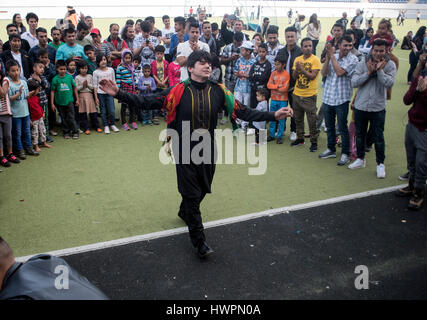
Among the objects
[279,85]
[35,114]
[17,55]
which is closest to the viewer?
[35,114]

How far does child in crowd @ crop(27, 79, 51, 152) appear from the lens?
755 cm

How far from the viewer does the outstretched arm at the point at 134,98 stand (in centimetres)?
415

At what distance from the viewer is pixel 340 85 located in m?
7.20

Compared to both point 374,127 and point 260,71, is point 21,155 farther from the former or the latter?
point 374,127

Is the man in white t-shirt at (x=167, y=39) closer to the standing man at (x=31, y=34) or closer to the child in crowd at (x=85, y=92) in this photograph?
the child in crowd at (x=85, y=92)

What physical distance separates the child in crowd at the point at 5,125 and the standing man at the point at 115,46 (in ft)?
11.5

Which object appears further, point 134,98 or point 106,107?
point 106,107

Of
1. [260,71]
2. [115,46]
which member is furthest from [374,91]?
[115,46]

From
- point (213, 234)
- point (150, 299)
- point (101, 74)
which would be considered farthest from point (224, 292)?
point (101, 74)

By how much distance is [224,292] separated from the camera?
4074 mm

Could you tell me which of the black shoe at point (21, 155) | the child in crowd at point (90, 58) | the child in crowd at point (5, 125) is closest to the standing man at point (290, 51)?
the child in crowd at point (90, 58)

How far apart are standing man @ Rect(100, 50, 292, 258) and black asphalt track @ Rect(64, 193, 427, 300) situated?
15.3 inches

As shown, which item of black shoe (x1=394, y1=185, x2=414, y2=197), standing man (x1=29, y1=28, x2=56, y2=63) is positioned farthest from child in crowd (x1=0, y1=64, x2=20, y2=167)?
black shoe (x1=394, y1=185, x2=414, y2=197)

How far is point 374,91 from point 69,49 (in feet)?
21.7
